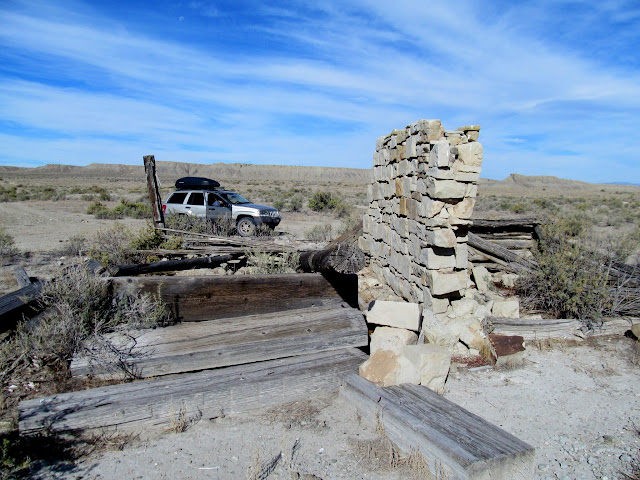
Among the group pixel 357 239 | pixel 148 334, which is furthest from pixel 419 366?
pixel 357 239

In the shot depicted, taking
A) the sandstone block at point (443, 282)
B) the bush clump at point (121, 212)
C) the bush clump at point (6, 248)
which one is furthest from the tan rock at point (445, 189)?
the bush clump at point (121, 212)

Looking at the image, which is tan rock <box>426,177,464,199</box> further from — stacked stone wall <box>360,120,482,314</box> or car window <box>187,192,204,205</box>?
car window <box>187,192,204,205</box>

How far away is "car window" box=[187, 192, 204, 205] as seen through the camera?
15.5 m

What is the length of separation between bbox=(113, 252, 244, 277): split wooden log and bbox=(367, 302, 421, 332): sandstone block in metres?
3.31

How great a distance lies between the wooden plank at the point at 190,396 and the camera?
3.37 metres

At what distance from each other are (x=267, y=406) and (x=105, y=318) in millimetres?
1891

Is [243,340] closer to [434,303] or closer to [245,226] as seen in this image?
[434,303]

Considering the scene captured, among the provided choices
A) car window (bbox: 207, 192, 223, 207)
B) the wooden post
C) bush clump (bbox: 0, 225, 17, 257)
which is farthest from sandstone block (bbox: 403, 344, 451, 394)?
car window (bbox: 207, 192, 223, 207)

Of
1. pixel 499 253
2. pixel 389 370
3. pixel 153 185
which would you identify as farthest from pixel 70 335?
pixel 153 185

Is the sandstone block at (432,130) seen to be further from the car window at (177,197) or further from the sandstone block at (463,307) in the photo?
the car window at (177,197)

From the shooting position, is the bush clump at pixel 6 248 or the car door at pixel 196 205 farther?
the car door at pixel 196 205

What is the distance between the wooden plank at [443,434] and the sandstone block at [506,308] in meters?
2.87

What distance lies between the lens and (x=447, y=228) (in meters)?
5.80

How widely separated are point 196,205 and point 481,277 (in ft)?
35.4
